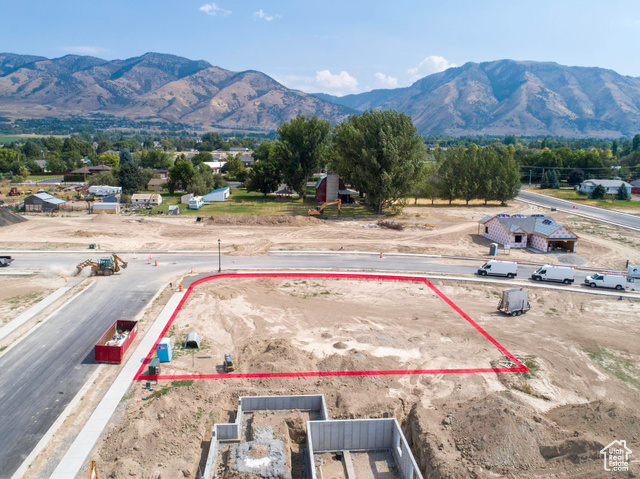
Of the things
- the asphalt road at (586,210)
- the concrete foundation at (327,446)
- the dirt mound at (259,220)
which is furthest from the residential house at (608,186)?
the concrete foundation at (327,446)

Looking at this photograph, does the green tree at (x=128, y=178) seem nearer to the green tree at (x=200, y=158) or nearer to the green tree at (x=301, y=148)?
the green tree at (x=301, y=148)

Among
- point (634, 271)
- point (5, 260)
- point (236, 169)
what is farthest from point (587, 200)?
point (5, 260)

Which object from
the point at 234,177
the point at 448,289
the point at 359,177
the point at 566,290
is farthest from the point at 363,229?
the point at 234,177

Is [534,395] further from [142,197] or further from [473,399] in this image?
[142,197]

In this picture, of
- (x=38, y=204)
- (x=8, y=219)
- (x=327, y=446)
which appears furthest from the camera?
(x=38, y=204)

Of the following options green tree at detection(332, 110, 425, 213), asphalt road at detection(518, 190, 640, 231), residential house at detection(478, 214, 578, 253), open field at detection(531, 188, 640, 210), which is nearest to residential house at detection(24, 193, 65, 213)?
green tree at detection(332, 110, 425, 213)

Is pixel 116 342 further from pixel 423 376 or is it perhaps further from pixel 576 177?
pixel 576 177

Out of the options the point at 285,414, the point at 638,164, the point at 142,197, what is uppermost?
the point at 638,164
